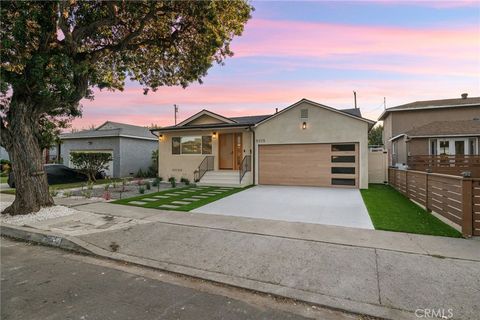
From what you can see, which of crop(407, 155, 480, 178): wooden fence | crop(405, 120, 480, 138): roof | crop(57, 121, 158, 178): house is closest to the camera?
crop(407, 155, 480, 178): wooden fence

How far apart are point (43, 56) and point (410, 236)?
366 inches

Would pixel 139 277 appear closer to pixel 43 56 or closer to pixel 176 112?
pixel 43 56

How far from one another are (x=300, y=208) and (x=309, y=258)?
3.80 meters

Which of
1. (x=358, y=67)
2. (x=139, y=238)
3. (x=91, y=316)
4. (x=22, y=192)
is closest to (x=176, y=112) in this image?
(x=358, y=67)

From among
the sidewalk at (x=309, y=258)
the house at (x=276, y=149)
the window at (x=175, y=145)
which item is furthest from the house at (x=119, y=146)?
the sidewalk at (x=309, y=258)

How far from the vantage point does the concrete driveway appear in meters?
6.59

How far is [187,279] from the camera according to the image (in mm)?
3779

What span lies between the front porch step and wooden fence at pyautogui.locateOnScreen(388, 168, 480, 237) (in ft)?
24.1

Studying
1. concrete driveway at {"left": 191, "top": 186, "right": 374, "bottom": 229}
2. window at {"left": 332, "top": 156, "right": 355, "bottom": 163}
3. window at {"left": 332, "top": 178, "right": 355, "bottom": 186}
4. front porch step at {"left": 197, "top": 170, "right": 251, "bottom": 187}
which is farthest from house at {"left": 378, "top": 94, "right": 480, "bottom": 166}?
front porch step at {"left": 197, "top": 170, "right": 251, "bottom": 187}

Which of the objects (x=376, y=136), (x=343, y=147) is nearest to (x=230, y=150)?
(x=343, y=147)

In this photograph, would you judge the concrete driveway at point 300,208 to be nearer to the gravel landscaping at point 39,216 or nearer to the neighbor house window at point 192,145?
the gravel landscaping at point 39,216

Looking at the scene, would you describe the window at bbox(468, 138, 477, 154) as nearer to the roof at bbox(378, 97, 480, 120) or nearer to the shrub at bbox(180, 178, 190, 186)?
the roof at bbox(378, 97, 480, 120)

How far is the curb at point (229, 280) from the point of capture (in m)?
2.93

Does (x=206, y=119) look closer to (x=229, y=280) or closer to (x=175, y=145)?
(x=175, y=145)
